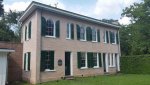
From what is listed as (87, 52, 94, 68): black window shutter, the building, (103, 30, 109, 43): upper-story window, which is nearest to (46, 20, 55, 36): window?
the building

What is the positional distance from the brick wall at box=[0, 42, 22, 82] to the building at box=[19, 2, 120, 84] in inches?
27.0

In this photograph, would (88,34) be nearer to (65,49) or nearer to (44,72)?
(65,49)

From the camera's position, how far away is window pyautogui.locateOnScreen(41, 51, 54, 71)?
60.4ft

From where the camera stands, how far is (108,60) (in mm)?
27234

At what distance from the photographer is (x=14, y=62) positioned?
2161 cm

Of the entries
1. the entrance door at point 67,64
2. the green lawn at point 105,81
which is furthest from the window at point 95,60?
the green lawn at point 105,81

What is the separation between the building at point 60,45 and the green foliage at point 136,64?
9.82 ft

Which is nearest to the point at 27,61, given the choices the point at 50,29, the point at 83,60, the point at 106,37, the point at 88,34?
the point at 50,29

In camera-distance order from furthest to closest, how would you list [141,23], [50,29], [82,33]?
[141,23] → [82,33] → [50,29]

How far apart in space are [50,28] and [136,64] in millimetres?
13966

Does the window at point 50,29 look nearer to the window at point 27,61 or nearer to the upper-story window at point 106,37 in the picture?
the window at point 27,61

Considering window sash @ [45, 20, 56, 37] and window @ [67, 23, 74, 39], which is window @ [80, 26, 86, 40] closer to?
window @ [67, 23, 74, 39]

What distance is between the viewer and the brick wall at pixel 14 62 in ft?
69.3

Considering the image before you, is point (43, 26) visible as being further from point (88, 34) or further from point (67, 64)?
point (88, 34)
